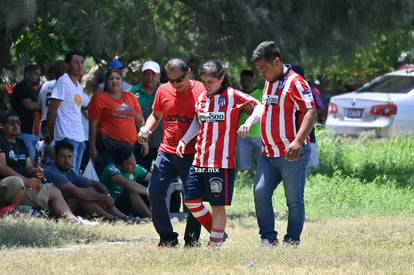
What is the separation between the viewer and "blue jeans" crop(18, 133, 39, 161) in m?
12.3

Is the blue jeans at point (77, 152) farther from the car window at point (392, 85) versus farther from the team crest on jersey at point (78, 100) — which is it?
the car window at point (392, 85)

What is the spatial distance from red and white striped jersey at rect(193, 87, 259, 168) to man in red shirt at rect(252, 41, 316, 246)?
0.25 meters

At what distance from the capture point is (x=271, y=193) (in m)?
8.43

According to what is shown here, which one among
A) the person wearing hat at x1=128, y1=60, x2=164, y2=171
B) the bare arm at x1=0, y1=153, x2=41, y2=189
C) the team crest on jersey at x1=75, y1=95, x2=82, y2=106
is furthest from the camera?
the person wearing hat at x1=128, y1=60, x2=164, y2=171

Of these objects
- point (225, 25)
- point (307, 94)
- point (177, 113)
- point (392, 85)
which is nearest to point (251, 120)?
point (307, 94)

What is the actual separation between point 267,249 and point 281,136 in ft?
3.19

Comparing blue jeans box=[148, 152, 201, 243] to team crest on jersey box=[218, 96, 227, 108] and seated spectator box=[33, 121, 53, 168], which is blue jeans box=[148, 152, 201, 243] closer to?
team crest on jersey box=[218, 96, 227, 108]

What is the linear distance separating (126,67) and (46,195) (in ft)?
22.4

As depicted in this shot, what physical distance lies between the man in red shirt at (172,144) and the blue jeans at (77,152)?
3.05 m

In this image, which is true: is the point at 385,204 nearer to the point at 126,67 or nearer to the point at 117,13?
the point at 117,13

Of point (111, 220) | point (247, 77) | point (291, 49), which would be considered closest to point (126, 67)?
point (247, 77)

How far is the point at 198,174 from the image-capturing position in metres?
8.45

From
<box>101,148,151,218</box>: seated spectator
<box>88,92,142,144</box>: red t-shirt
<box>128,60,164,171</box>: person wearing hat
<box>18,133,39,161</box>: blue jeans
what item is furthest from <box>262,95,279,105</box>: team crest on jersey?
<box>18,133,39,161</box>: blue jeans

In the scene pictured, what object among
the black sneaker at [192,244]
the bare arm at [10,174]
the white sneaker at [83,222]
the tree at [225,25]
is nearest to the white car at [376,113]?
the tree at [225,25]
